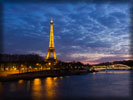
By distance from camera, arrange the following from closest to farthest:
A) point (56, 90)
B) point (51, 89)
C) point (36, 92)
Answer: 1. point (36, 92)
2. point (56, 90)
3. point (51, 89)

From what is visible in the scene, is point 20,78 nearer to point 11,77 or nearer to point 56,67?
point 11,77

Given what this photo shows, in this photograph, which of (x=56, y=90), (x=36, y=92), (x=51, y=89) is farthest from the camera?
(x=51, y=89)

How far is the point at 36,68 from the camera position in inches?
879

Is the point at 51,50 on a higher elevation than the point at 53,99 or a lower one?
higher

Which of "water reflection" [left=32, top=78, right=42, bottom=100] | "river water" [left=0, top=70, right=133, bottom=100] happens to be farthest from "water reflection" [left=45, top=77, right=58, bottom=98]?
"water reflection" [left=32, top=78, right=42, bottom=100]

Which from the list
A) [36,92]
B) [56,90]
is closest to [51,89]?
[56,90]

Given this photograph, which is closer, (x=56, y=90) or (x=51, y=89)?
(x=56, y=90)

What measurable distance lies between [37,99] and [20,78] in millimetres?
7595

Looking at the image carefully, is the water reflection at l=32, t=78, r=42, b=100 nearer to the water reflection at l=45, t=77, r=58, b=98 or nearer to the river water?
the river water

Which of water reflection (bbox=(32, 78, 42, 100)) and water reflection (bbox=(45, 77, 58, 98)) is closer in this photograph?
water reflection (bbox=(32, 78, 42, 100))

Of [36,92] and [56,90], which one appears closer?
[36,92]

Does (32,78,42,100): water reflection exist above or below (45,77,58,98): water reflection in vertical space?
above

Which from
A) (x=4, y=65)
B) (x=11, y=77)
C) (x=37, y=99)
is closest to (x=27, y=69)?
(x=4, y=65)

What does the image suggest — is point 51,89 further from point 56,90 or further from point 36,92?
point 36,92
